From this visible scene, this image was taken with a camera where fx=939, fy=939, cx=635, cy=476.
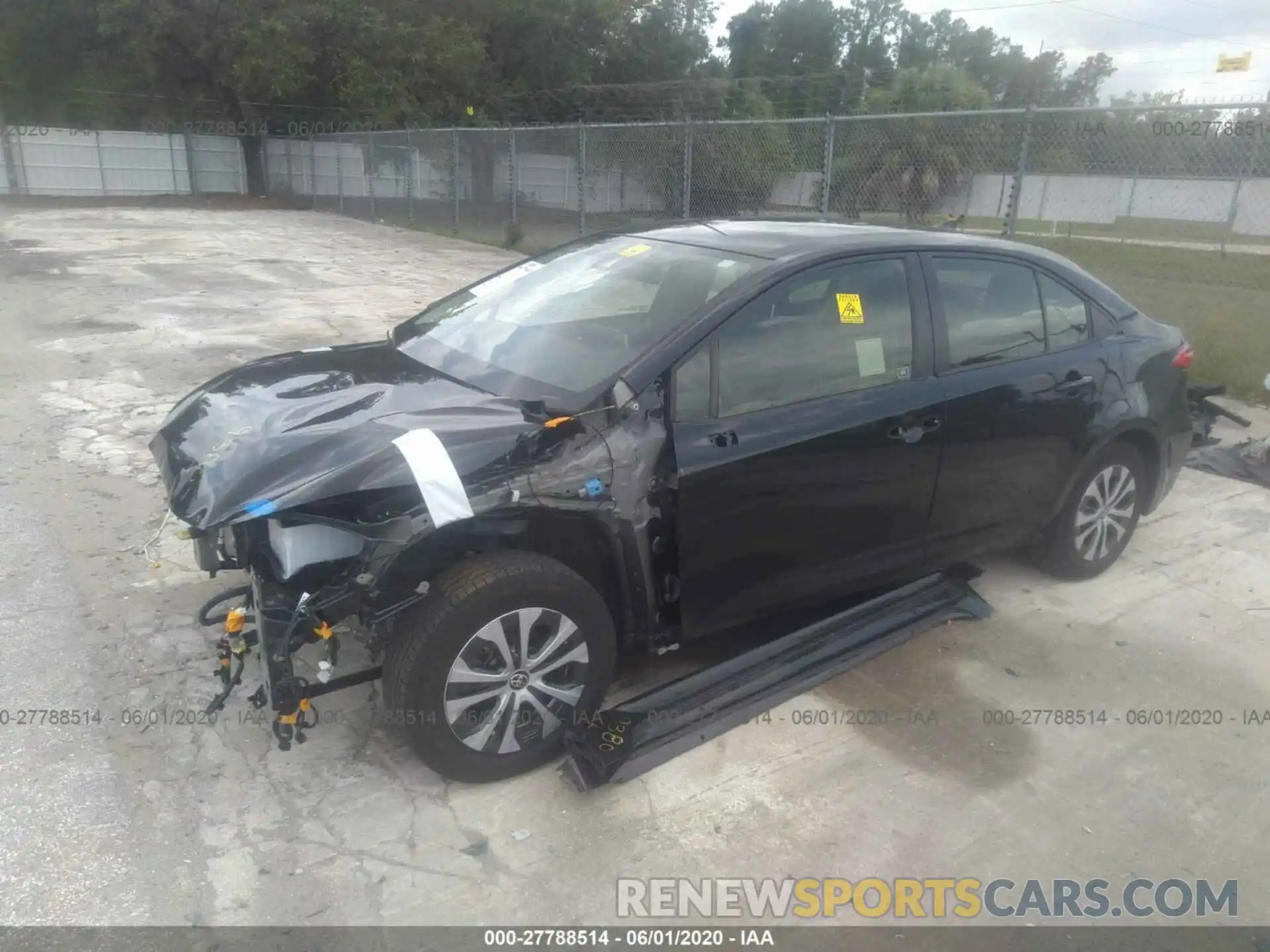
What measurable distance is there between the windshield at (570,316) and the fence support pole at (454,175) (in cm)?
1611

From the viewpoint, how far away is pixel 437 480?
2.83 meters

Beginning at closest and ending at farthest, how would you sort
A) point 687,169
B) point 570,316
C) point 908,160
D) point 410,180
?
1. point 570,316
2. point 908,160
3. point 687,169
4. point 410,180

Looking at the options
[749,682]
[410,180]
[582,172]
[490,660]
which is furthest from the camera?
[410,180]

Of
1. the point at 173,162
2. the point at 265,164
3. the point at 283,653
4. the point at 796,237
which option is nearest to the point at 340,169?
the point at 265,164

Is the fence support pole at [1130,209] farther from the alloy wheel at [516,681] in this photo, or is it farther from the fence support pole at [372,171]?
the fence support pole at [372,171]

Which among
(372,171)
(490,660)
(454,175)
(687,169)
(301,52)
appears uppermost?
(301,52)

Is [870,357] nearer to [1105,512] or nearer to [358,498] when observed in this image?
[1105,512]

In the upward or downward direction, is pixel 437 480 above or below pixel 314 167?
above

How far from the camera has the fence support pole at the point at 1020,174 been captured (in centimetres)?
796

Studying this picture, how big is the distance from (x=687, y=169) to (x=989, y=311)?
29.8 feet

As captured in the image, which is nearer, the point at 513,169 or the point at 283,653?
the point at 283,653

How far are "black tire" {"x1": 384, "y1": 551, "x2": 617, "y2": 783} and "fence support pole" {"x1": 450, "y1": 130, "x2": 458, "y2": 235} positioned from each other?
58.5ft

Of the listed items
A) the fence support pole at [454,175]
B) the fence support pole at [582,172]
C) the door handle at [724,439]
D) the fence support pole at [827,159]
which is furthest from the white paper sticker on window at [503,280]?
the fence support pole at [454,175]

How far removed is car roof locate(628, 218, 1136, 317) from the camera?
12.1 ft
